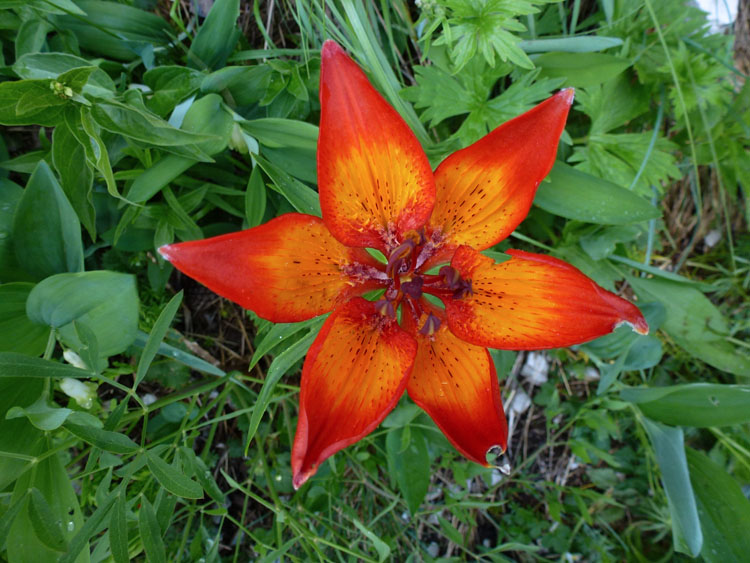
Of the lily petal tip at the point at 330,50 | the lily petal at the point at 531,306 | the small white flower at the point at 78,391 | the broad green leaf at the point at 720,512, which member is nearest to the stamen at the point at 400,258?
the lily petal at the point at 531,306

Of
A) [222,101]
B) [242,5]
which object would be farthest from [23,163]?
[242,5]

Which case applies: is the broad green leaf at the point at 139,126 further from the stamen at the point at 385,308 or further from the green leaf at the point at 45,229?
the stamen at the point at 385,308

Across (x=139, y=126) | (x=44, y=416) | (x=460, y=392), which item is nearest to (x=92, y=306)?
(x=44, y=416)

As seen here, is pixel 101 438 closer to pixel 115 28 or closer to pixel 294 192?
pixel 294 192

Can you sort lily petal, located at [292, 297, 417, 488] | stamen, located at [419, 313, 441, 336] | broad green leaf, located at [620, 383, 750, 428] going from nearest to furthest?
lily petal, located at [292, 297, 417, 488], stamen, located at [419, 313, 441, 336], broad green leaf, located at [620, 383, 750, 428]

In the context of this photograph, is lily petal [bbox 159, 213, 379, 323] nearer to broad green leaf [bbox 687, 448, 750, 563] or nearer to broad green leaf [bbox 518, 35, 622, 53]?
broad green leaf [bbox 518, 35, 622, 53]

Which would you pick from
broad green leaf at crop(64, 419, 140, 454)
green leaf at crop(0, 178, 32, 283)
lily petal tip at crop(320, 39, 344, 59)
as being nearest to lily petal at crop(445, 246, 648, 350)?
lily petal tip at crop(320, 39, 344, 59)
